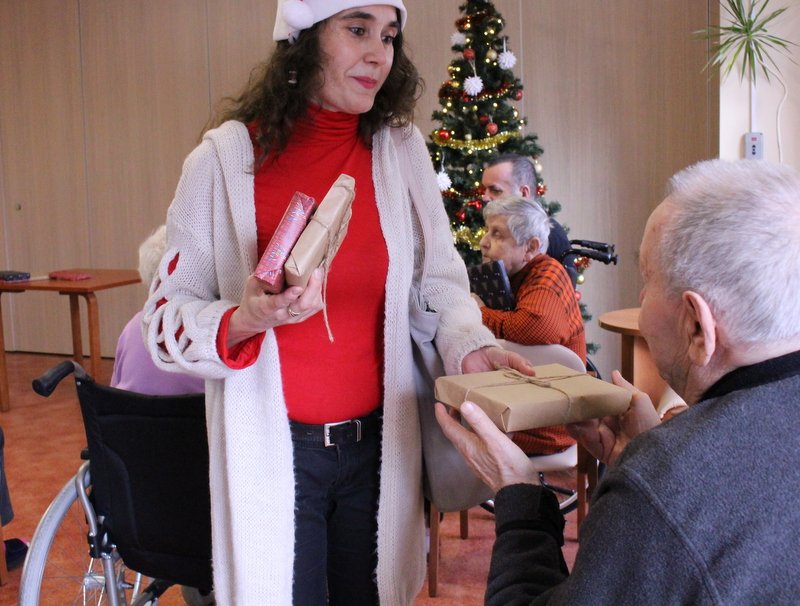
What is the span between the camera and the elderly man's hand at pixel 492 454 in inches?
42.3

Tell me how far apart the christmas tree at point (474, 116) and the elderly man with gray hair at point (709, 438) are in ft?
11.0

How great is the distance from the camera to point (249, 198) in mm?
1297

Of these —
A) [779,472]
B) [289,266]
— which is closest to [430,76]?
[289,266]

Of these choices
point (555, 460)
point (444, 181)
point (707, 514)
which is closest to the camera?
point (707, 514)

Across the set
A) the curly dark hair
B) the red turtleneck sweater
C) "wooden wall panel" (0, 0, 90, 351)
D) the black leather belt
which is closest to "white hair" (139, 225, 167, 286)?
the curly dark hair

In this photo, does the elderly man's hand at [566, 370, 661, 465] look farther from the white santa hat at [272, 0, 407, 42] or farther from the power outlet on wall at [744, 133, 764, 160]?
the power outlet on wall at [744, 133, 764, 160]

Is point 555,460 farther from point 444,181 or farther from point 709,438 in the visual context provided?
point 444,181

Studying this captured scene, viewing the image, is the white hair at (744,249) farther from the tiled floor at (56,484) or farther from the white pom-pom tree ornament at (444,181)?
the white pom-pom tree ornament at (444,181)

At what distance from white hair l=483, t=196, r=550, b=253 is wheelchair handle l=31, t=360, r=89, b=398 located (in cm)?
175

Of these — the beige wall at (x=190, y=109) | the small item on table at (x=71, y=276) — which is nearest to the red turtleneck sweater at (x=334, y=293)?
the beige wall at (x=190, y=109)

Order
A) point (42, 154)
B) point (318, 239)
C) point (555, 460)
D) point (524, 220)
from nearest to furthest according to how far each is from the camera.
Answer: point (318, 239) → point (555, 460) → point (524, 220) → point (42, 154)

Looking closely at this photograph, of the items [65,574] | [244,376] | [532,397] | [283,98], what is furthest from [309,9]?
[65,574]

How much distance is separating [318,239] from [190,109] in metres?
5.55

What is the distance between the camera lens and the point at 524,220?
2969mm
